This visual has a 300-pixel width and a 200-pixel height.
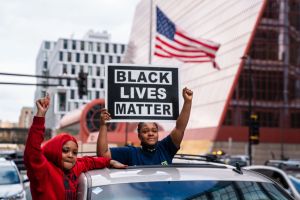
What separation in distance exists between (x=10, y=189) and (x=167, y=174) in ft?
33.0

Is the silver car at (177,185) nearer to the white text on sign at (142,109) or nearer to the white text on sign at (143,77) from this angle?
the white text on sign at (142,109)

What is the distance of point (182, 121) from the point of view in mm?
5617

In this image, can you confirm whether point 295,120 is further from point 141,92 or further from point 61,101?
point 61,101

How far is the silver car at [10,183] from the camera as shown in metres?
12.9

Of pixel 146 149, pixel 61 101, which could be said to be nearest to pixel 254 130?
pixel 146 149

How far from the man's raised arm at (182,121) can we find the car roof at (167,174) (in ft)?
3.91

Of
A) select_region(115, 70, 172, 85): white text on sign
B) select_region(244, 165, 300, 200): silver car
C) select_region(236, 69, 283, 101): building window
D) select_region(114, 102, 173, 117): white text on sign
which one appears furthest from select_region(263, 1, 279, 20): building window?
select_region(114, 102, 173, 117): white text on sign

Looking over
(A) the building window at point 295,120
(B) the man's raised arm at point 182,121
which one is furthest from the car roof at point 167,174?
(A) the building window at point 295,120

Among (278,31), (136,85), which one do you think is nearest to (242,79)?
(278,31)

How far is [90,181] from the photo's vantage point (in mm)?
3896

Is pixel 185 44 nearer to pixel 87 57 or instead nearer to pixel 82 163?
pixel 82 163

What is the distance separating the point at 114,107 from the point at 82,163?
1.75 meters

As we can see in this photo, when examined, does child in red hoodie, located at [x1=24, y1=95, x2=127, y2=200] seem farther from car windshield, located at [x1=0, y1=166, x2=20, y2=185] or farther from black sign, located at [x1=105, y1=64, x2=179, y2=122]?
car windshield, located at [x1=0, y1=166, x2=20, y2=185]

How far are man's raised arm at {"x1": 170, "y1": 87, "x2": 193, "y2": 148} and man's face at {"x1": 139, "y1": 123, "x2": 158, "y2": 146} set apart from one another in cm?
23
